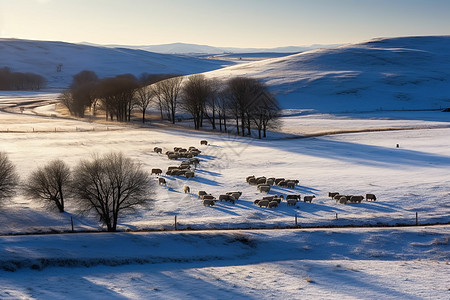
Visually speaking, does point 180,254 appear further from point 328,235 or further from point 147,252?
point 328,235

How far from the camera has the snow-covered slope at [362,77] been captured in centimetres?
11019

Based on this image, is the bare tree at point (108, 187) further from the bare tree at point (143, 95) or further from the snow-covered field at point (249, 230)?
the bare tree at point (143, 95)

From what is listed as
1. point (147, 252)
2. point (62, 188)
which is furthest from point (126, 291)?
point (62, 188)

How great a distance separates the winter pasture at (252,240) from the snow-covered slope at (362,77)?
5602cm

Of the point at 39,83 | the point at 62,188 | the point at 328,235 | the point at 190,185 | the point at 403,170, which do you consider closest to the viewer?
the point at 328,235

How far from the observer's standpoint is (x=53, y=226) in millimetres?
30594

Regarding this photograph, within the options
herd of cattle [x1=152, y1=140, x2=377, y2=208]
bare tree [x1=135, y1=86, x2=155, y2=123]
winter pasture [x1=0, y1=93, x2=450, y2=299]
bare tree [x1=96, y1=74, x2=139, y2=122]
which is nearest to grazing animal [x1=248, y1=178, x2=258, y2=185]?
herd of cattle [x1=152, y1=140, x2=377, y2=208]

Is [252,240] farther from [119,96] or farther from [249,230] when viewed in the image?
[119,96]

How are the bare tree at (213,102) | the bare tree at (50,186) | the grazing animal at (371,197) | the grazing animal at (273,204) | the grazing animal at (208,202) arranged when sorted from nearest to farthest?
the bare tree at (50,186) → the grazing animal at (273,204) → the grazing animal at (208,202) → the grazing animal at (371,197) → the bare tree at (213,102)

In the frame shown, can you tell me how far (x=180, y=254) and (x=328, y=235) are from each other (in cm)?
872

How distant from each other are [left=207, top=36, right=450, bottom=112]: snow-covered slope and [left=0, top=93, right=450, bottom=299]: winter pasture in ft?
184

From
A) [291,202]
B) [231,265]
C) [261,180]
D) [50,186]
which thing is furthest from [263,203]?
[50,186]

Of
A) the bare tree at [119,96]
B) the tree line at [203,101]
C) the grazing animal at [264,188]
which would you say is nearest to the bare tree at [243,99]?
the tree line at [203,101]

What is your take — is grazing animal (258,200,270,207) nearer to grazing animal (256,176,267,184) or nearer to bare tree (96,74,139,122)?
grazing animal (256,176,267,184)
